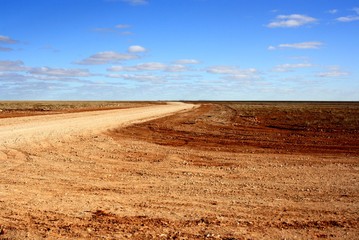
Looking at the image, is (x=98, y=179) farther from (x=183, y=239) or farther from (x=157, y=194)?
(x=183, y=239)

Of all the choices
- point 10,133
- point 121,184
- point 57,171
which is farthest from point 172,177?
point 10,133

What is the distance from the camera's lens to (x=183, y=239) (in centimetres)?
618

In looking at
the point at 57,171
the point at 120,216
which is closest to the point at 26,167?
the point at 57,171

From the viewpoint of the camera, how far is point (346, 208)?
25.6 ft

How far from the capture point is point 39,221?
6.96 meters

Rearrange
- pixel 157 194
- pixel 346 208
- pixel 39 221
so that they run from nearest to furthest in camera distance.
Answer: pixel 39 221
pixel 346 208
pixel 157 194

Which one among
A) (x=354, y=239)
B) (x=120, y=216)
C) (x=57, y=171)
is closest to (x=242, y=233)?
(x=354, y=239)

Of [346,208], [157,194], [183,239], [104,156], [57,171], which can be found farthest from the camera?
[104,156]

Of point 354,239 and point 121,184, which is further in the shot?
point 121,184

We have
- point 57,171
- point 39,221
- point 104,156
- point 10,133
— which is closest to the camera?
point 39,221

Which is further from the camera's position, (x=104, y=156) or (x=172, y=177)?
(x=104, y=156)

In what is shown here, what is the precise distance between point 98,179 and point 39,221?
358 centimetres

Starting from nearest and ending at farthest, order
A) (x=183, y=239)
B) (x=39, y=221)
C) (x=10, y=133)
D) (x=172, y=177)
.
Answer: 1. (x=183, y=239)
2. (x=39, y=221)
3. (x=172, y=177)
4. (x=10, y=133)

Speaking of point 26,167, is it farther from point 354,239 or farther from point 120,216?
point 354,239
